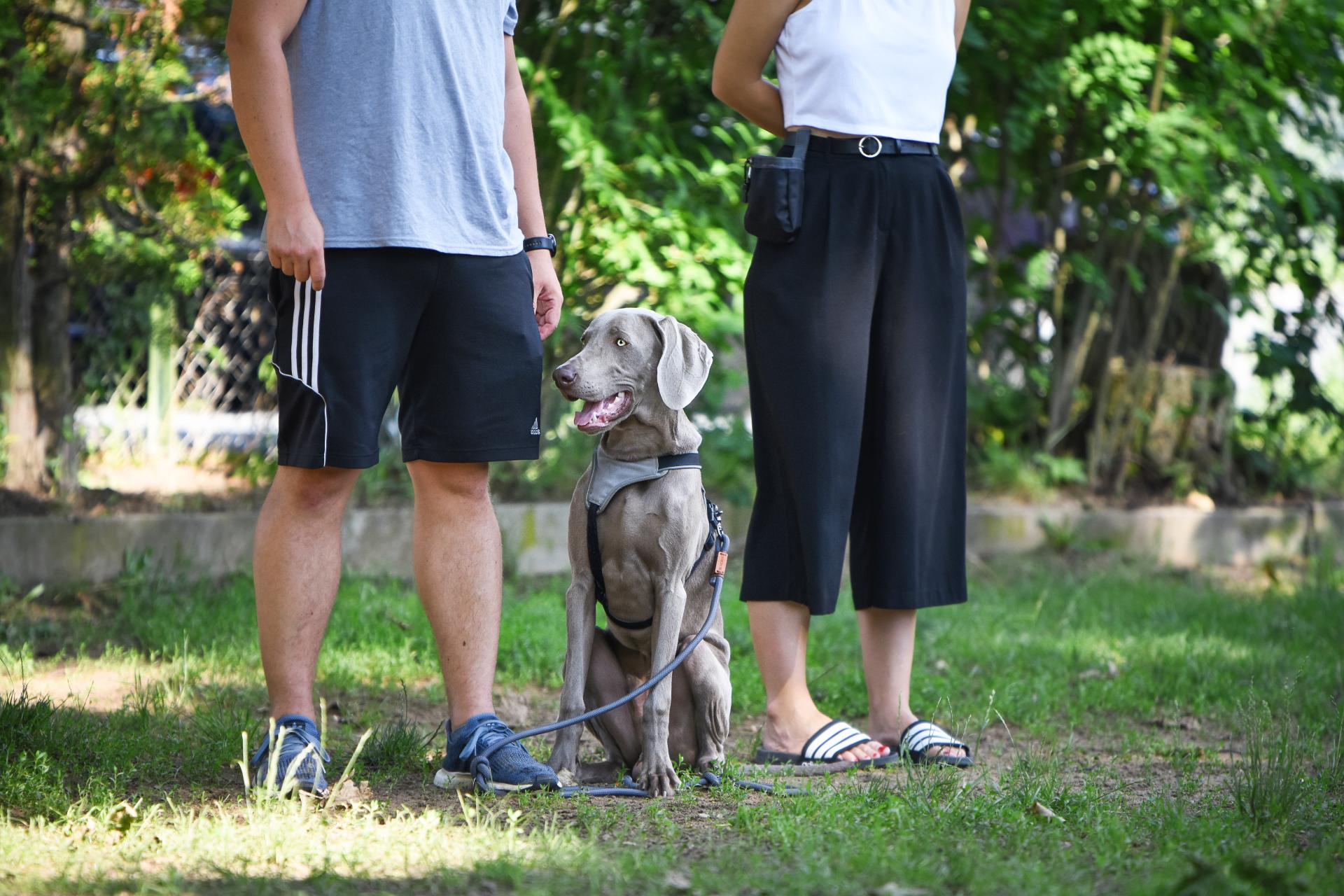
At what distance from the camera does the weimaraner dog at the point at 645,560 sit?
8.93 ft

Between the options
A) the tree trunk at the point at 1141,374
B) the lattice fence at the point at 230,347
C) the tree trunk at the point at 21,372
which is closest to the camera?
the tree trunk at the point at 21,372

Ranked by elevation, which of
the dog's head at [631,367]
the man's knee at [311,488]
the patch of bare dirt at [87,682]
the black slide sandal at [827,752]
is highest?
the dog's head at [631,367]

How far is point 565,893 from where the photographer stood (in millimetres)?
1985

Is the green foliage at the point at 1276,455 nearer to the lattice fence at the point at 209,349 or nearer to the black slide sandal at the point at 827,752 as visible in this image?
the black slide sandal at the point at 827,752

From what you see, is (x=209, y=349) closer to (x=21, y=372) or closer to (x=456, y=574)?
(x=21, y=372)

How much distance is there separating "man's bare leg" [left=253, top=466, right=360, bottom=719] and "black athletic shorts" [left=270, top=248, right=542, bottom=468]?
4.5 inches

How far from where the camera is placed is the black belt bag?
3.11m

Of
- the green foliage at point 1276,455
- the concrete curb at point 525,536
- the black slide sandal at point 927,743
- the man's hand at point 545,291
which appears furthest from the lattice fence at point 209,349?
the green foliage at point 1276,455

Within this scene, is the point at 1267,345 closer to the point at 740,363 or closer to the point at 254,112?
the point at 740,363

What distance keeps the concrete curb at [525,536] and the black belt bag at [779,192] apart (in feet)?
7.59

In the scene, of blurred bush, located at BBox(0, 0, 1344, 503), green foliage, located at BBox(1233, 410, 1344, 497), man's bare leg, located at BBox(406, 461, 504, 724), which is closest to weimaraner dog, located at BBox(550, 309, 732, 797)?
man's bare leg, located at BBox(406, 461, 504, 724)

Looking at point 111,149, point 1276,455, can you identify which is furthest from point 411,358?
point 1276,455

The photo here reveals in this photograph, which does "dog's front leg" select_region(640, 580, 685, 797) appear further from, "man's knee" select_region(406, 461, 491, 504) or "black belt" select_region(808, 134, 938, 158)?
"black belt" select_region(808, 134, 938, 158)

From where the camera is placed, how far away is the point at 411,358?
112 inches
